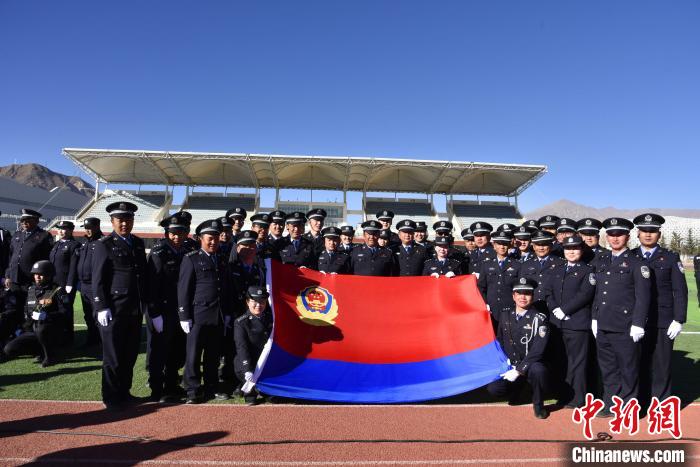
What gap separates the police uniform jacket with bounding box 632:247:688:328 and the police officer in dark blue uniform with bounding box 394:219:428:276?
2.87 m

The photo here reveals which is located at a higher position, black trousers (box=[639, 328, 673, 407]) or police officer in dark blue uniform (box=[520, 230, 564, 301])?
police officer in dark blue uniform (box=[520, 230, 564, 301])

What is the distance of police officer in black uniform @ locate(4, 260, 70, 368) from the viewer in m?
5.68

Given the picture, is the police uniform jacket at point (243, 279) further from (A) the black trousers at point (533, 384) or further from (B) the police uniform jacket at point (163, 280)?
(A) the black trousers at point (533, 384)

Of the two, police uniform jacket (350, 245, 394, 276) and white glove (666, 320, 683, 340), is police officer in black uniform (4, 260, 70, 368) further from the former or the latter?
white glove (666, 320, 683, 340)

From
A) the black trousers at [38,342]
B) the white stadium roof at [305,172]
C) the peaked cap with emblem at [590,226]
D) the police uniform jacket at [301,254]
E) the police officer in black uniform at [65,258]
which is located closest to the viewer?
the peaked cap with emblem at [590,226]

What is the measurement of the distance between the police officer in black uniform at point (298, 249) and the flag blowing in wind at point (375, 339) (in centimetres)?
80

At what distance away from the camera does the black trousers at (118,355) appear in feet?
13.5

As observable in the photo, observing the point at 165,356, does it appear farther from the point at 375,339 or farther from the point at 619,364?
the point at 619,364

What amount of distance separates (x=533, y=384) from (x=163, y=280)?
4166 millimetres

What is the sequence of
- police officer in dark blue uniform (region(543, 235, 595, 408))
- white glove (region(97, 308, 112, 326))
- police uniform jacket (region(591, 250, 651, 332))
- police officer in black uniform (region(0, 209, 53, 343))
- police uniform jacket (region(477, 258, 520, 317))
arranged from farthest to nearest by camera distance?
police officer in black uniform (region(0, 209, 53, 343)) → police uniform jacket (region(477, 258, 520, 317)) → police officer in dark blue uniform (region(543, 235, 595, 408)) → police uniform jacket (region(591, 250, 651, 332)) → white glove (region(97, 308, 112, 326))

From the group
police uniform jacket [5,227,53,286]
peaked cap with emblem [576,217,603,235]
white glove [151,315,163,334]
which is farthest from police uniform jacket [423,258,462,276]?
police uniform jacket [5,227,53,286]

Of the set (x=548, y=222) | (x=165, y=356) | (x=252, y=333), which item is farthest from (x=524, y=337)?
(x=165, y=356)

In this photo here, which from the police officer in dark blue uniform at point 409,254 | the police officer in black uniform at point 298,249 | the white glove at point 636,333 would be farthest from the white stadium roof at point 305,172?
the white glove at point 636,333

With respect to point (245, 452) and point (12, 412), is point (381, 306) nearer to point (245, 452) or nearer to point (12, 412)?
point (245, 452)
